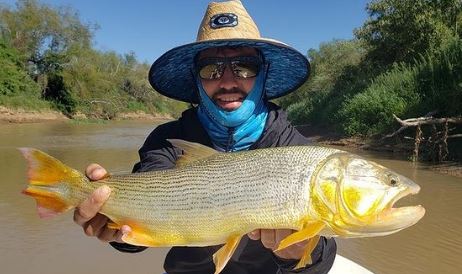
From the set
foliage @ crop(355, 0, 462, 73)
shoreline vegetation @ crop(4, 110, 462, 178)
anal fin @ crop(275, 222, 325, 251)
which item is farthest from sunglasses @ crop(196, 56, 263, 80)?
foliage @ crop(355, 0, 462, 73)

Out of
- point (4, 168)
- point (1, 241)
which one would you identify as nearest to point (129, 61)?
point (4, 168)

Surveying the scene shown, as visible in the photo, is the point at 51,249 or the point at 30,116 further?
the point at 30,116

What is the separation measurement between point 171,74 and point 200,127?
0.62m

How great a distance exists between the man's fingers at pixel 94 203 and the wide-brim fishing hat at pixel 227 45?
46.8 inches

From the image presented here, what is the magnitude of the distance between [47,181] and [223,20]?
156cm

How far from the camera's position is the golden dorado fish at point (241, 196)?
6.51 ft

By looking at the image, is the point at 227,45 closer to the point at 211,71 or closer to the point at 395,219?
the point at 211,71

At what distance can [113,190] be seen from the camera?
2.41 metres

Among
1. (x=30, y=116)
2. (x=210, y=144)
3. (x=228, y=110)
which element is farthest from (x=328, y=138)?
(x=30, y=116)

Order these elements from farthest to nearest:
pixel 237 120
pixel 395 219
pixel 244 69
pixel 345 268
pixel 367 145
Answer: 1. pixel 367 145
2. pixel 345 268
3. pixel 244 69
4. pixel 237 120
5. pixel 395 219

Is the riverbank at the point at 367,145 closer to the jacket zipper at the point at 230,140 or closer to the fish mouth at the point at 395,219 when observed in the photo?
the jacket zipper at the point at 230,140

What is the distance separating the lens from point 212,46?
3.12 m

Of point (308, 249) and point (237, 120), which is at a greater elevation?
point (237, 120)

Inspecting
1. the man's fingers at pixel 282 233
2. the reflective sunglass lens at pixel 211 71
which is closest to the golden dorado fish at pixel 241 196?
the man's fingers at pixel 282 233
